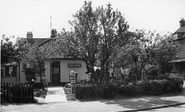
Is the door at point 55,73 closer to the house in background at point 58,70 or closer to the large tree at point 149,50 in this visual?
the house in background at point 58,70

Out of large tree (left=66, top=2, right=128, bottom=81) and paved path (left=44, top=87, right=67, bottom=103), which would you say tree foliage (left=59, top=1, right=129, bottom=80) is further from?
paved path (left=44, top=87, right=67, bottom=103)

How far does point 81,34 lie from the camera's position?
14039mm

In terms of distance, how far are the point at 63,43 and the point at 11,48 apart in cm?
→ 343

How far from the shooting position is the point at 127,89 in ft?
46.0

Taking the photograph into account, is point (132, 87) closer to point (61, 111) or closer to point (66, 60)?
point (61, 111)

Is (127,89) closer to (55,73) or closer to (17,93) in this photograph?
(17,93)

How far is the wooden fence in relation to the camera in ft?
39.2

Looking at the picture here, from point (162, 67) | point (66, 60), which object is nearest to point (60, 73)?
point (66, 60)

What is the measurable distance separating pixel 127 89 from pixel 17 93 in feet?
23.0

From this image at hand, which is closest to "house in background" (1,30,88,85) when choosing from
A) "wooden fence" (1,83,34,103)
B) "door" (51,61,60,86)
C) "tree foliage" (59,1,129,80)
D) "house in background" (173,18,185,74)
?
"door" (51,61,60,86)

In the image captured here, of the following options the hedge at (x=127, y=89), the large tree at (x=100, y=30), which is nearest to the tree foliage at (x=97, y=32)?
the large tree at (x=100, y=30)

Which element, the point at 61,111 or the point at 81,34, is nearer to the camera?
the point at 61,111

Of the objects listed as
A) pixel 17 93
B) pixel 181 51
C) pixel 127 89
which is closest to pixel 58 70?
pixel 127 89

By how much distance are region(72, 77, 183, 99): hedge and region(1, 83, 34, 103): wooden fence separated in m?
2.86
